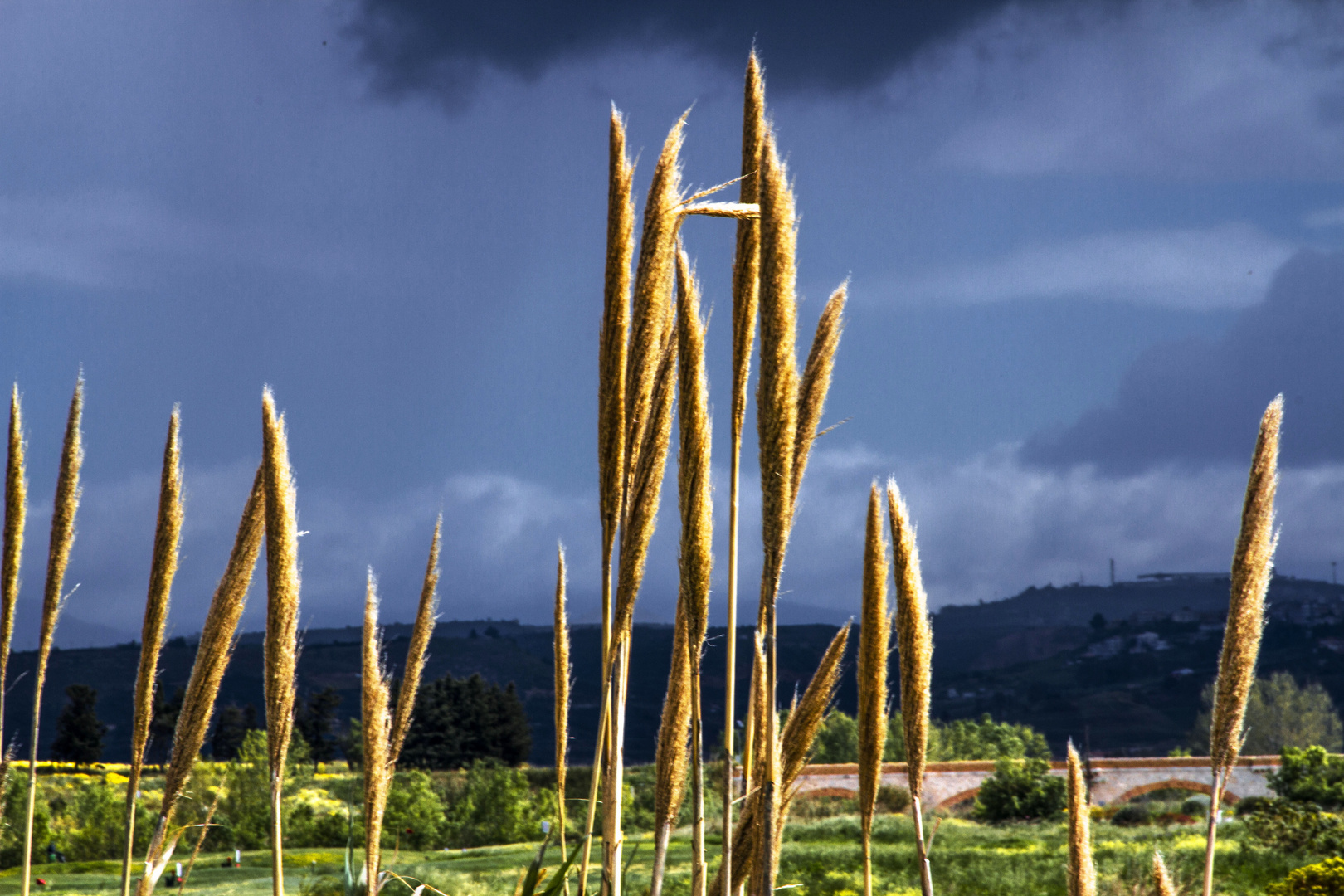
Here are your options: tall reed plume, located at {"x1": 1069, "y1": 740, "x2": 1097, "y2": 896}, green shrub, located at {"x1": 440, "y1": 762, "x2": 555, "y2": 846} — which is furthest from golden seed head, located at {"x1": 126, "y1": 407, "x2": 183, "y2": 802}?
green shrub, located at {"x1": 440, "y1": 762, "x2": 555, "y2": 846}

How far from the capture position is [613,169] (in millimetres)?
1994

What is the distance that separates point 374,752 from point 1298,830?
15.9 meters

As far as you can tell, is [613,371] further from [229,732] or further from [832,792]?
[229,732]

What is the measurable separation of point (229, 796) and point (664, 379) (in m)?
23.1

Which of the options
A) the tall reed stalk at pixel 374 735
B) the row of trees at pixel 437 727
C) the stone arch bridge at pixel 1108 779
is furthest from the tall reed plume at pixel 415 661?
the row of trees at pixel 437 727

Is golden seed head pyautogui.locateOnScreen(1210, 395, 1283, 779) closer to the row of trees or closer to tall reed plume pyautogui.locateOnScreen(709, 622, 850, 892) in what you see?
tall reed plume pyautogui.locateOnScreen(709, 622, 850, 892)

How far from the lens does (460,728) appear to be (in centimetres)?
3750

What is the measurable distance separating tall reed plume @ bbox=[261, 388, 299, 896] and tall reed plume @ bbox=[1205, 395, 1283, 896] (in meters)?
1.84

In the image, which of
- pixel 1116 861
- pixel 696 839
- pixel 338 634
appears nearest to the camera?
pixel 696 839

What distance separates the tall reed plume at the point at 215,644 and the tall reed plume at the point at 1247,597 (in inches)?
78.7

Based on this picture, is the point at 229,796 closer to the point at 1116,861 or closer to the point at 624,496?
the point at 1116,861

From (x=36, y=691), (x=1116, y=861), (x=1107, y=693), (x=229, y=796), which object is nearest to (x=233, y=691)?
(x=229, y=796)

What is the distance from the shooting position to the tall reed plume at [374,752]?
221 centimetres

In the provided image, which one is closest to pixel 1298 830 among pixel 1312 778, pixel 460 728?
pixel 1312 778
